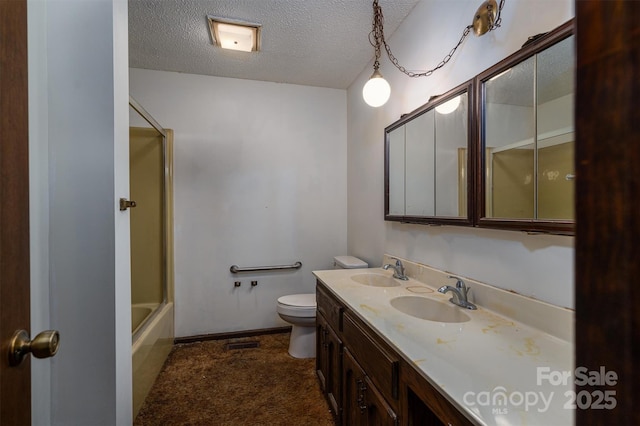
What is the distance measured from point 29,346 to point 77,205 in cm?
60

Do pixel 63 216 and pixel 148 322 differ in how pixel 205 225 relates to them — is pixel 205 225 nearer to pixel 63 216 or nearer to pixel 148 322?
pixel 148 322

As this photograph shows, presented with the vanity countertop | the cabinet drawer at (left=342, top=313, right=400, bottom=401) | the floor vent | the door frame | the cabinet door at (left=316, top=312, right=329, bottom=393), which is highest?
the door frame

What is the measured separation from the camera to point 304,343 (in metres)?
2.28

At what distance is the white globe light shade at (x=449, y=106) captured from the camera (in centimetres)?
135

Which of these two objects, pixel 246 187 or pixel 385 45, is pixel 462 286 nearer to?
pixel 385 45

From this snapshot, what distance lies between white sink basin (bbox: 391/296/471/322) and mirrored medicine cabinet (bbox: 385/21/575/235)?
1.29ft

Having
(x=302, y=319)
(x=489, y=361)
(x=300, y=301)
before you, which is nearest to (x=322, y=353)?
(x=302, y=319)

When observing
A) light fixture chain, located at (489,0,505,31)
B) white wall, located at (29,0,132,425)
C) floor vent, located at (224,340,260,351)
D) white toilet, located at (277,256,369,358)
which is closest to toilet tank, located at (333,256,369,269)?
white toilet, located at (277,256,369,358)

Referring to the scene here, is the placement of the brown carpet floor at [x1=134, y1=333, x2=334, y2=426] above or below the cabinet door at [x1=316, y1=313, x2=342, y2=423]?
below

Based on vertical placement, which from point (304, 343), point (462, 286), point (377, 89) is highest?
point (377, 89)

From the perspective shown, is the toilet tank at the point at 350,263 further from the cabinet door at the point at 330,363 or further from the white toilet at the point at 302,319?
the cabinet door at the point at 330,363

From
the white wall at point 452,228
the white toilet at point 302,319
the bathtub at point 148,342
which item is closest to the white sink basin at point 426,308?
the white wall at point 452,228

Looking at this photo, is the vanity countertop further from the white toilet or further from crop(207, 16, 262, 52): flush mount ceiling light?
crop(207, 16, 262, 52): flush mount ceiling light

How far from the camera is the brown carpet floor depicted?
1636 mm
